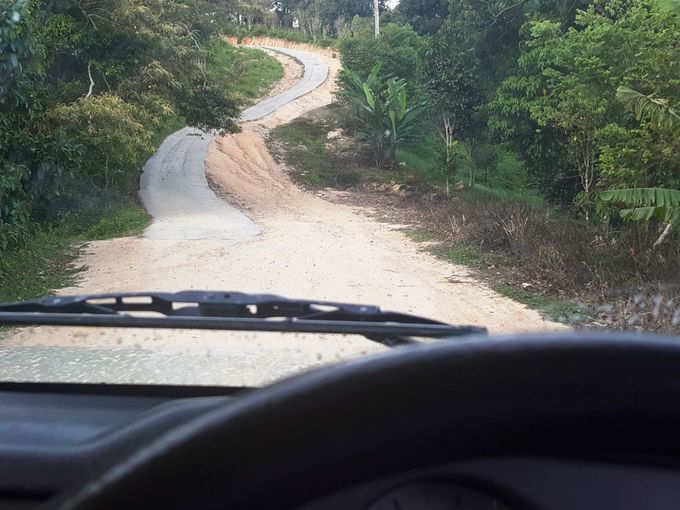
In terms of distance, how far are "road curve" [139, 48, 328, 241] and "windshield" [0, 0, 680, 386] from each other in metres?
0.08

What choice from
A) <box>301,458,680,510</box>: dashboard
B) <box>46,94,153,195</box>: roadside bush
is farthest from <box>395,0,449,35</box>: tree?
<box>301,458,680,510</box>: dashboard

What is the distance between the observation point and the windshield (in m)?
4.90

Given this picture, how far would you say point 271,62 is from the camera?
46.4 meters

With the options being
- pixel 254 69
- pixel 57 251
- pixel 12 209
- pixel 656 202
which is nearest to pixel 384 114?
pixel 656 202

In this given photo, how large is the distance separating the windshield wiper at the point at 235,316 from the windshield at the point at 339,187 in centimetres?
37

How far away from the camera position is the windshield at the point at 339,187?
193 inches

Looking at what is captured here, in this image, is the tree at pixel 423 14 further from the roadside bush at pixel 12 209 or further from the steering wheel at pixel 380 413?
the steering wheel at pixel 380 413

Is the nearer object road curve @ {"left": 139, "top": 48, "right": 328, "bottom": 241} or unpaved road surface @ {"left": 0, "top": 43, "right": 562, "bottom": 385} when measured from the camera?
unpaved road surface @ {"left": 0, "top": 43, "right": 562, "bottom": 385}

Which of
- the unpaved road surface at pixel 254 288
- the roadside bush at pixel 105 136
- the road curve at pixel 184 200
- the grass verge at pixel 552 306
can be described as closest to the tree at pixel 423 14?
the road curve at pixel 184 200

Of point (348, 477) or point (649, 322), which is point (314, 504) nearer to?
point (348, 477)

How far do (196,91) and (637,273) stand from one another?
11.7m

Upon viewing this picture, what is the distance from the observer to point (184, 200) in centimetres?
1075

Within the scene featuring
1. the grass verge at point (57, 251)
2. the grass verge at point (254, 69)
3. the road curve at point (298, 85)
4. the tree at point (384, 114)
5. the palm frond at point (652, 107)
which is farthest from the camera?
the grass verge at point (254, 69)

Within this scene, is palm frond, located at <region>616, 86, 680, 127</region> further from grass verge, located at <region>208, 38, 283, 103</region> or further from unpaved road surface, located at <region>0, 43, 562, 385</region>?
grass verge, located at <region>208, 38, 283, 103</region>
